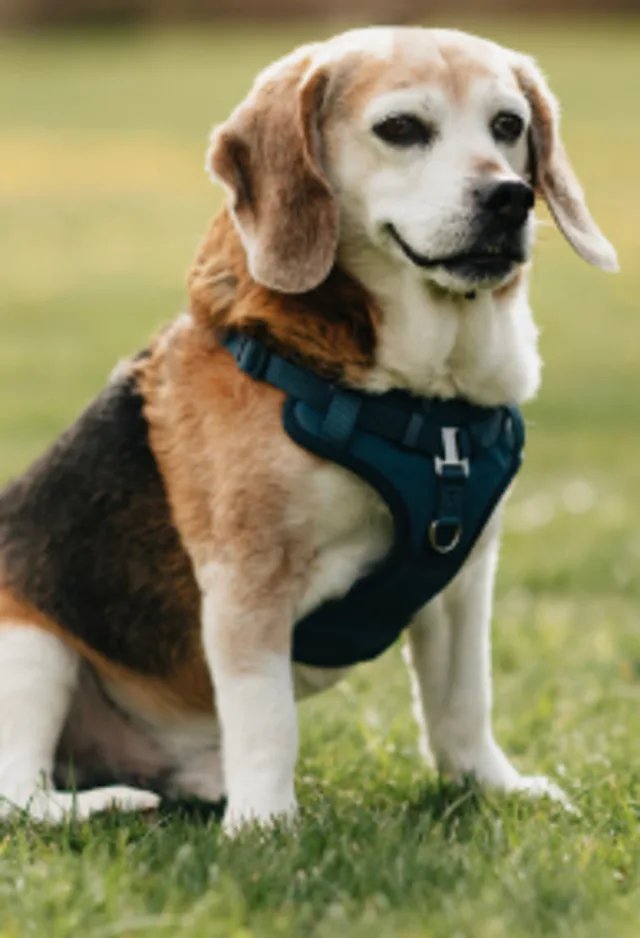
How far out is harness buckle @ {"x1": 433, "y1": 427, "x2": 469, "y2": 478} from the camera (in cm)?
378

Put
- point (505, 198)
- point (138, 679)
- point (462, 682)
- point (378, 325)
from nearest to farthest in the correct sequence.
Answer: point (505, 198) → point (378, 325) → point (138, 679) → point (462, 682)

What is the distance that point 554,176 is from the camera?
4074mm

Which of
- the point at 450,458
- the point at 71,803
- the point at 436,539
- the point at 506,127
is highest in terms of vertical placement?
the point at 506,127

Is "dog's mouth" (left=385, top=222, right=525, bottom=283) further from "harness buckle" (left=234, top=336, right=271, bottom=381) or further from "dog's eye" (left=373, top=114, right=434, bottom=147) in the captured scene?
"harness buckle" (left=234, top=336, right=271, bottom=381)

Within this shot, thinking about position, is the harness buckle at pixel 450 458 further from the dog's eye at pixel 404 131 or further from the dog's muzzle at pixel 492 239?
the dog's eye at pixel 404 131

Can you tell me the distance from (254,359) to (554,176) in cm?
91

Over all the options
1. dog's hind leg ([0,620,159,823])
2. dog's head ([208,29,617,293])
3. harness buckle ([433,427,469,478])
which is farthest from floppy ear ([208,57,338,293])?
dog's hind leg ([0,620,159,823])

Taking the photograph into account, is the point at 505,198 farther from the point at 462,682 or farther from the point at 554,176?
the point at 462,682

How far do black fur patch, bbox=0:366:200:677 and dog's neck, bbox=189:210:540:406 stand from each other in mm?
411

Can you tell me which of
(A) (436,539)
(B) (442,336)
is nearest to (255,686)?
(A) (436,539)

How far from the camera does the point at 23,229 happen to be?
785 inches

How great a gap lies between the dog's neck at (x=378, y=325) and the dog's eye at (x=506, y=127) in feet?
1.10

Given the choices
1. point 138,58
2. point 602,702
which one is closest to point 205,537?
point 602,702

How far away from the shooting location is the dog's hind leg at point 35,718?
3949 millimetres
